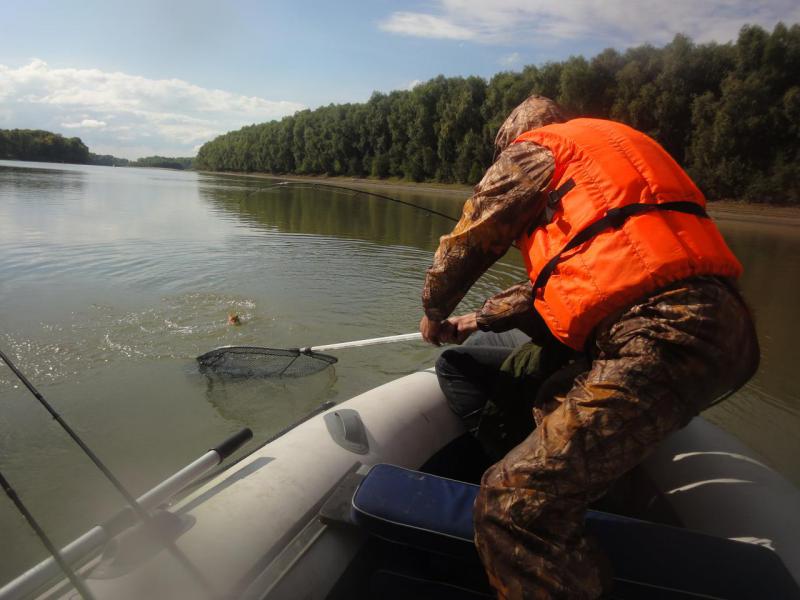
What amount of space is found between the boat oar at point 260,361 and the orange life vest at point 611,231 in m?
3.17

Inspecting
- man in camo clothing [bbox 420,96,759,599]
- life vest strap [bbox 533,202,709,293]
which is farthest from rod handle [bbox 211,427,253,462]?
life vest strap [bbox 533,202,709,293]

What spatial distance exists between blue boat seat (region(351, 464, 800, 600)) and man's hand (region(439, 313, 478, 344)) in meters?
0.95

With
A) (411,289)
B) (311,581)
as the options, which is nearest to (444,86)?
(411,289)

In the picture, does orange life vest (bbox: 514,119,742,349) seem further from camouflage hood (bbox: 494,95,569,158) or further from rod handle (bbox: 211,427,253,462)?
rod handle (bbox: 211,427,253,462)

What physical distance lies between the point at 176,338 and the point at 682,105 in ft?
106

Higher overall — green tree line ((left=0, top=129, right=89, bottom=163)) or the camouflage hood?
green tree line ((left=0, top=129, right=89, bottom=163))

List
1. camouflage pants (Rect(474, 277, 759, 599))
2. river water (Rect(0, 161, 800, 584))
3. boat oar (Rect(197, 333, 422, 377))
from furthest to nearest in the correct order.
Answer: boat oar (Rect(197, 333, 422, 377)) → river water (Rect(0, 161, 800, 584)) → camouflage pants (Rect(474, 277, 759, 599))

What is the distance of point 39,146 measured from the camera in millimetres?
92125

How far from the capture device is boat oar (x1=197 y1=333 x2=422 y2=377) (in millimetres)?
4594

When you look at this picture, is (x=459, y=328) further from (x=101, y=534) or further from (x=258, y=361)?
(x=258, y=361)

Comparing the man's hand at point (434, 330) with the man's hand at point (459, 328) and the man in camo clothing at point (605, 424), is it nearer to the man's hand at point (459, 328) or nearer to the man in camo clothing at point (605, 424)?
the man's hand at point (459, 328)

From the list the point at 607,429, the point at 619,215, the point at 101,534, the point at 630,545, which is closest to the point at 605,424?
the point at 607,429

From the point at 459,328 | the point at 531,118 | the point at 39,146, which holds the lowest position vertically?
the point at 459,328

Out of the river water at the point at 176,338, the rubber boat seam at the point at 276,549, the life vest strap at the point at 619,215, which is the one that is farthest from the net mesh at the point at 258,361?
the life vest strap at the point at 619,215
